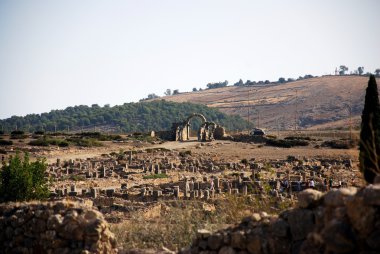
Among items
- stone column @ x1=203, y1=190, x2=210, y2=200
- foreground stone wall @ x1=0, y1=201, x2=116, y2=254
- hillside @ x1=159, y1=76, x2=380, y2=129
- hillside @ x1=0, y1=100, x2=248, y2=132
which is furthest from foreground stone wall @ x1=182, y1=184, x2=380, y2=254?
hillside @ x1=0, y1=100, x2=248, y2=132

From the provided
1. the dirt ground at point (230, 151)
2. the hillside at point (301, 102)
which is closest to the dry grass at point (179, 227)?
the dirt ground at point (230, 151)

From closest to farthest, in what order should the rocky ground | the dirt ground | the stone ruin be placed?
the rocky ground, the dirt ground, the stone ruin

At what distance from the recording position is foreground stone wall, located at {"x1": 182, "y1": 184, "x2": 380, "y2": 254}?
533 cm

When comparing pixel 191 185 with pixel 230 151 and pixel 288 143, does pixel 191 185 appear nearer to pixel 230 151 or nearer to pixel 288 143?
pixel 230 151

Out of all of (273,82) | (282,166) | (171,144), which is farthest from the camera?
(273,82)

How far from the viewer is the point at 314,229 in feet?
19.8

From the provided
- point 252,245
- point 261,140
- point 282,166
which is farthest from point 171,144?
point 252,245

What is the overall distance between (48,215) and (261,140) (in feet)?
158

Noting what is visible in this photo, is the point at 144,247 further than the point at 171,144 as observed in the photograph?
No

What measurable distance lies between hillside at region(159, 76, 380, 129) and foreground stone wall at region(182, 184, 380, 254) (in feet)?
272

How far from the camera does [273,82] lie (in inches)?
6270

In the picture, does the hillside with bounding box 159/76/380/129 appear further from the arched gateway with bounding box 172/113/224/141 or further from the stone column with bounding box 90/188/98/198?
the stone column with bounding box 90/188/98/198

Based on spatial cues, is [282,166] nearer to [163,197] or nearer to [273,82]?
[163,197]

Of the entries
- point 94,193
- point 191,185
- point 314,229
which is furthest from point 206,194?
point 314,229
